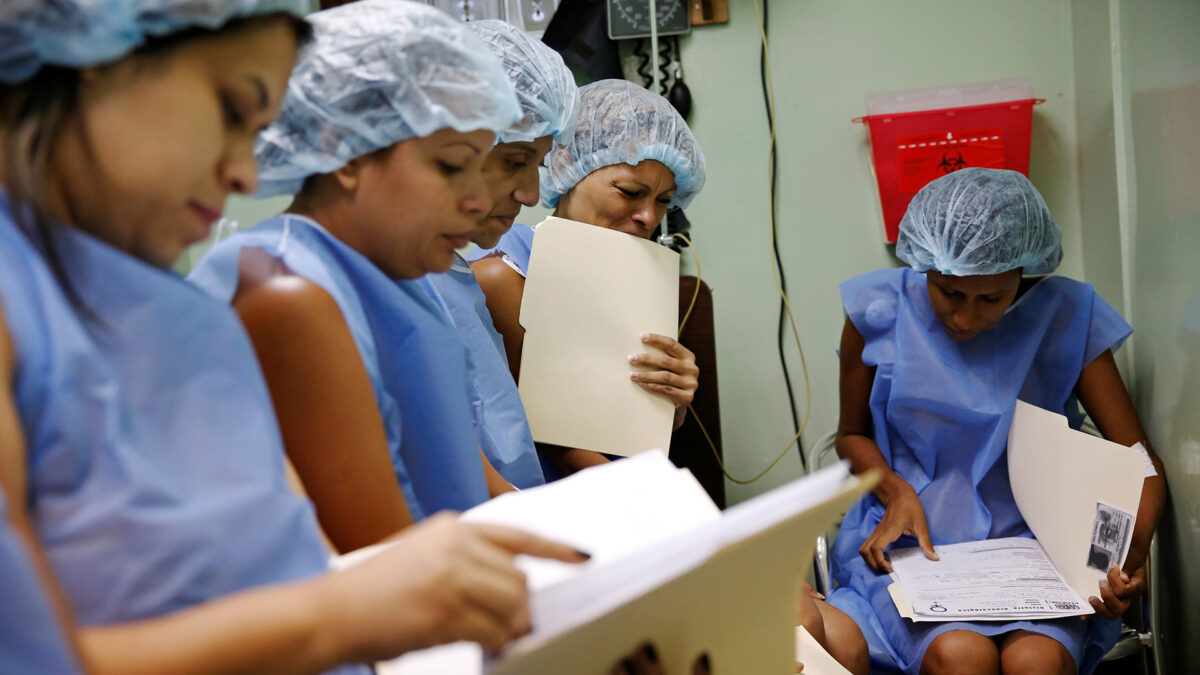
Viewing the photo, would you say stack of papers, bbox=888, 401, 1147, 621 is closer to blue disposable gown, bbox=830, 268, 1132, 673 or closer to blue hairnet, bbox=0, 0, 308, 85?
blue disposable gown, bbox=830, 268, 1132, 673

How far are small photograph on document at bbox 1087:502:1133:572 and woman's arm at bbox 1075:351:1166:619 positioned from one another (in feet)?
0.30

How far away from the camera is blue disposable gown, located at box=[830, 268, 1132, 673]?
170 centimetres

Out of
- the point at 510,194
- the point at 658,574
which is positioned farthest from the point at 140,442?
the point at 510,194

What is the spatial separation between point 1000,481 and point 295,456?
4.79 feet

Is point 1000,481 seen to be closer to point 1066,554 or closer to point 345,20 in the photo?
point 1066,554

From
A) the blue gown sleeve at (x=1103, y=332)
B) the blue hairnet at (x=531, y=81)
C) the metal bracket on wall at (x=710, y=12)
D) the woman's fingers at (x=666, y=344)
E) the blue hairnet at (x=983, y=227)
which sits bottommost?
the blue gown sleeve at (x=1103, y=332)

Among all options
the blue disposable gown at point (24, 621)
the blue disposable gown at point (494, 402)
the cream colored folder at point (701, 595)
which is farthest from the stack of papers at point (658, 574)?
the blue disposable gown at point (494, 402)

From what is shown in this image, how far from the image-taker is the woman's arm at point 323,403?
2.46 ft

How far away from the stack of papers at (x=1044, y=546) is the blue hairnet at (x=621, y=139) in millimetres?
823

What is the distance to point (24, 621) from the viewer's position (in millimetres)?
403

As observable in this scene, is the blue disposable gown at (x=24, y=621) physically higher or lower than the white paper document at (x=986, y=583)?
higher

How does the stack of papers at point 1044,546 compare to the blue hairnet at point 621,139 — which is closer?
the stack of papers at point 1044,546

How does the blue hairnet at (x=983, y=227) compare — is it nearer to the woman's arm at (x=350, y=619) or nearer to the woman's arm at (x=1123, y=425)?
the woman's arm at (x=1123, y=425)

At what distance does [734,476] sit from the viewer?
236cm
